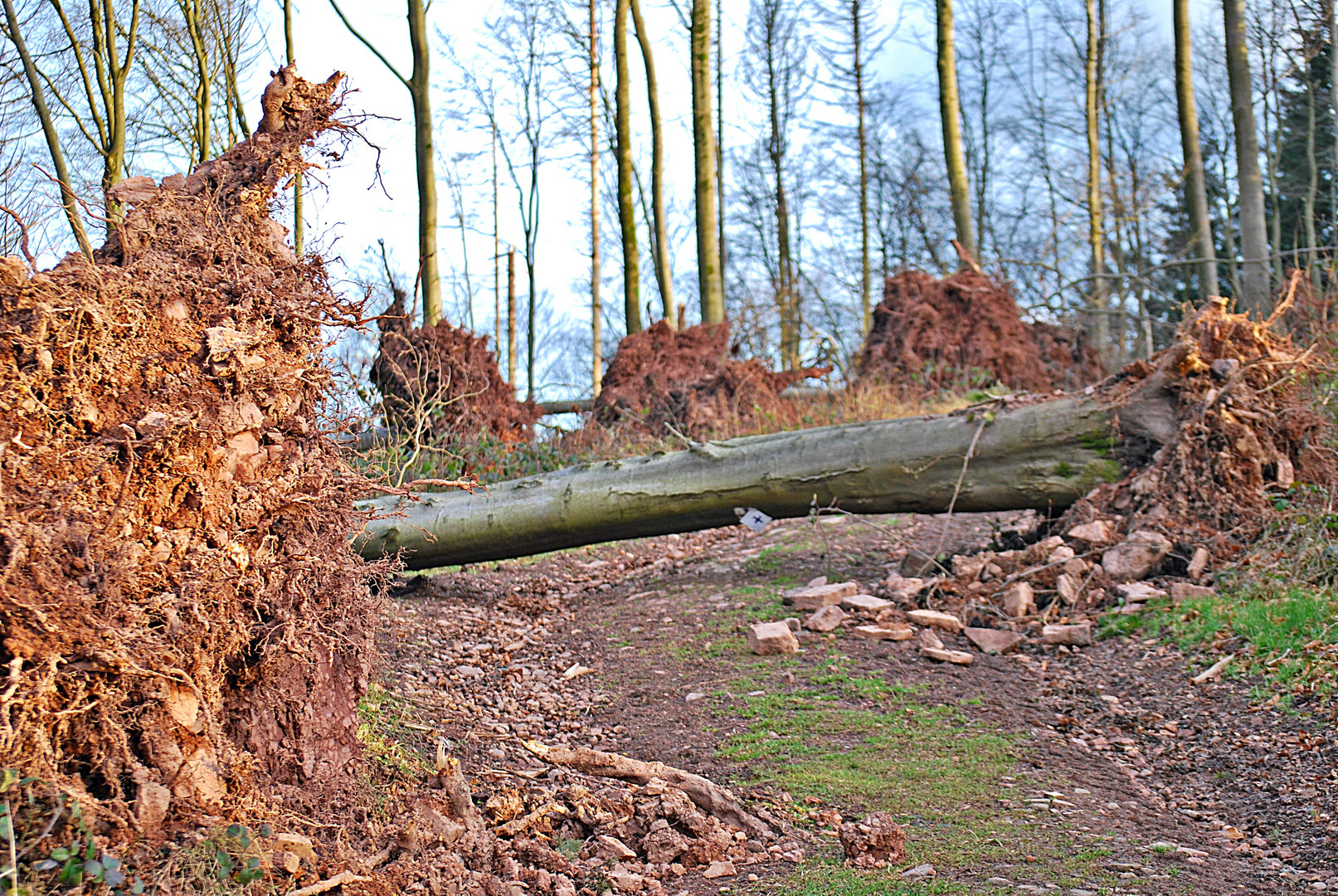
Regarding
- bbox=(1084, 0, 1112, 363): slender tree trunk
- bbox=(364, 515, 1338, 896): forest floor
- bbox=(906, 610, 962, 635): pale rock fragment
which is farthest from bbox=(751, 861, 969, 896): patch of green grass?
bbox=(1084, 0, 1112, 363): slender tree trunk

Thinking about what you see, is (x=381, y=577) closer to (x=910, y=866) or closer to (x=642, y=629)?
(x=910, y=866)

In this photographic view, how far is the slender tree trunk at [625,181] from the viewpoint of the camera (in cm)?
1412

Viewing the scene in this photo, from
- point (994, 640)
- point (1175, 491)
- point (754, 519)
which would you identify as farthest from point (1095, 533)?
point (754, 519)

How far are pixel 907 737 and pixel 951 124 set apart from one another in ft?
40.4

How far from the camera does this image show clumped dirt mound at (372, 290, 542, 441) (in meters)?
9.35

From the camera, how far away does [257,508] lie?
2570 millimetres

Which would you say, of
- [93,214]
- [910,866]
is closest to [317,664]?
[93,214]

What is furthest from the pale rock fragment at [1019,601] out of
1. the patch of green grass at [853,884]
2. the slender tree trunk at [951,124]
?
the slender tree trunk at [951,124]

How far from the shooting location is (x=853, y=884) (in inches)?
103

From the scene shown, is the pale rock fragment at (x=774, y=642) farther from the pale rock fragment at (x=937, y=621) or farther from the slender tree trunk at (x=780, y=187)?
the slender tree trunk at (x=780, y=187)

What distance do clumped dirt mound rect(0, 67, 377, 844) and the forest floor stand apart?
70 centimetres

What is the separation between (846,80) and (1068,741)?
1899cm

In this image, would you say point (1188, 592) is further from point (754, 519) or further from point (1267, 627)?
point (754, 519)

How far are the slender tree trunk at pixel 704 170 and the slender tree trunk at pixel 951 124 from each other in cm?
354
